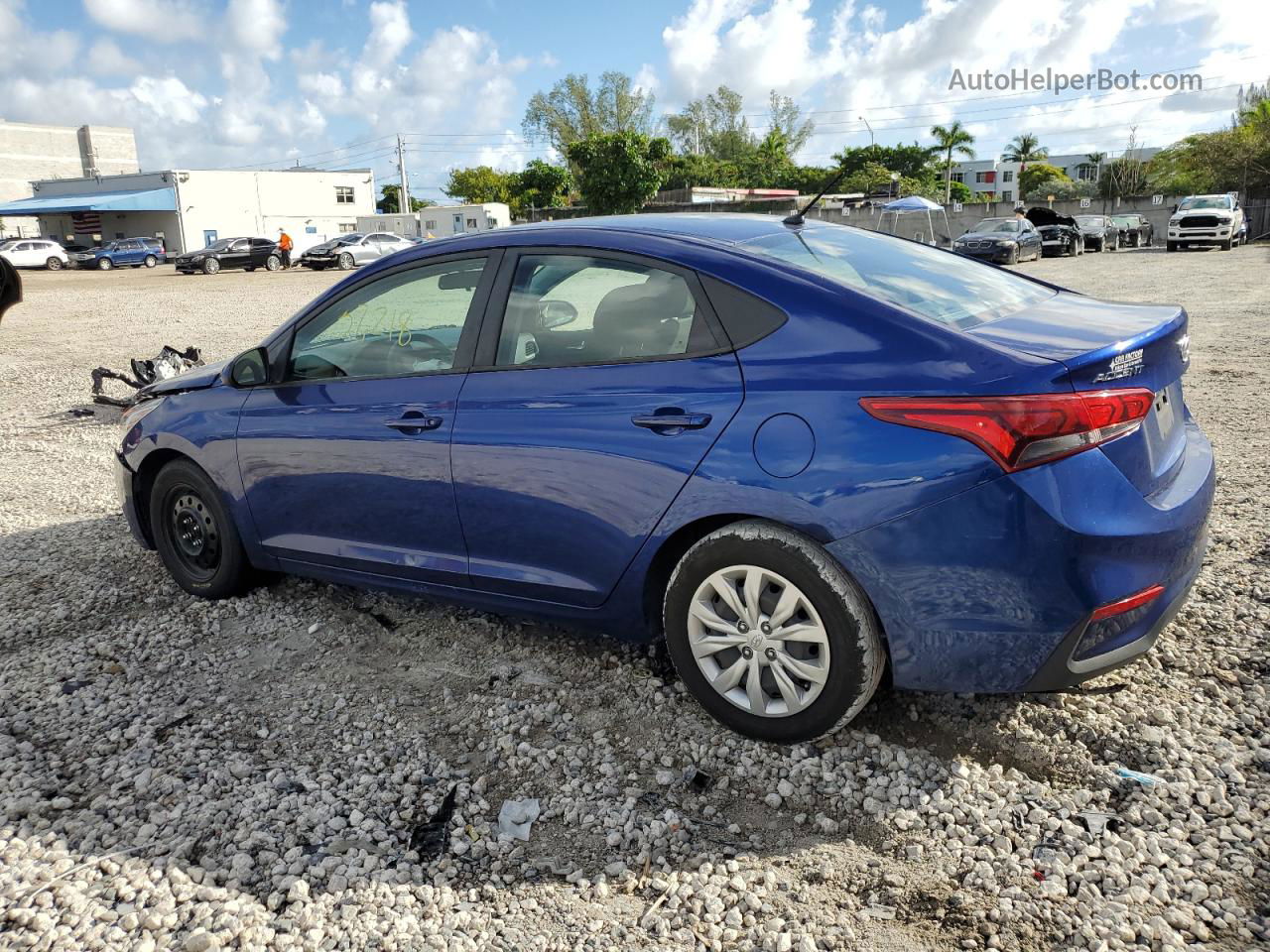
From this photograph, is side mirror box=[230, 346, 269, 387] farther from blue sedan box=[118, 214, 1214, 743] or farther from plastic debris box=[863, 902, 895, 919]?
plastic debris box=[863, 902, 895, 919]

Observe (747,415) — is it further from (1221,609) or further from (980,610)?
(1221,609)

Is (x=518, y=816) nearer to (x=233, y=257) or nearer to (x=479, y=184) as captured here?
(x=233, y=257)

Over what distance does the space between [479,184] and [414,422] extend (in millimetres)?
87990

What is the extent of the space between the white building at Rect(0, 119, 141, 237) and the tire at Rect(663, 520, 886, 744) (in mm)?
90381

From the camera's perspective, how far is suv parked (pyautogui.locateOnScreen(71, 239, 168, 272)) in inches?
1742

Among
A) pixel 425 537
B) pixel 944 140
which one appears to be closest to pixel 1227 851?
pixel 425 537

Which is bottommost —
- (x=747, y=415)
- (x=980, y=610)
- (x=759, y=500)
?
(x=980, y=610)

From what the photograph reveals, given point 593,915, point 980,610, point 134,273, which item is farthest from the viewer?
point 134,273

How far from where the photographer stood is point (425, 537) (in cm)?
375

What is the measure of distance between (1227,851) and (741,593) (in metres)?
1.46

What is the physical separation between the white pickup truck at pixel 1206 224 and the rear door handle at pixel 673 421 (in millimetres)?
35435

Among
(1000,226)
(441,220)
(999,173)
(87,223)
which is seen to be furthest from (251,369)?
(999,173)

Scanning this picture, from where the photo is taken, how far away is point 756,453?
114 inches

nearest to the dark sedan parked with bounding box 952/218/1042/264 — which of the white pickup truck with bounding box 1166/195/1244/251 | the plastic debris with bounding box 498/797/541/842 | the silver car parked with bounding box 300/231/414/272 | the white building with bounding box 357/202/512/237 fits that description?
the white pickup truck with bounding box 1166/195/1244/251
